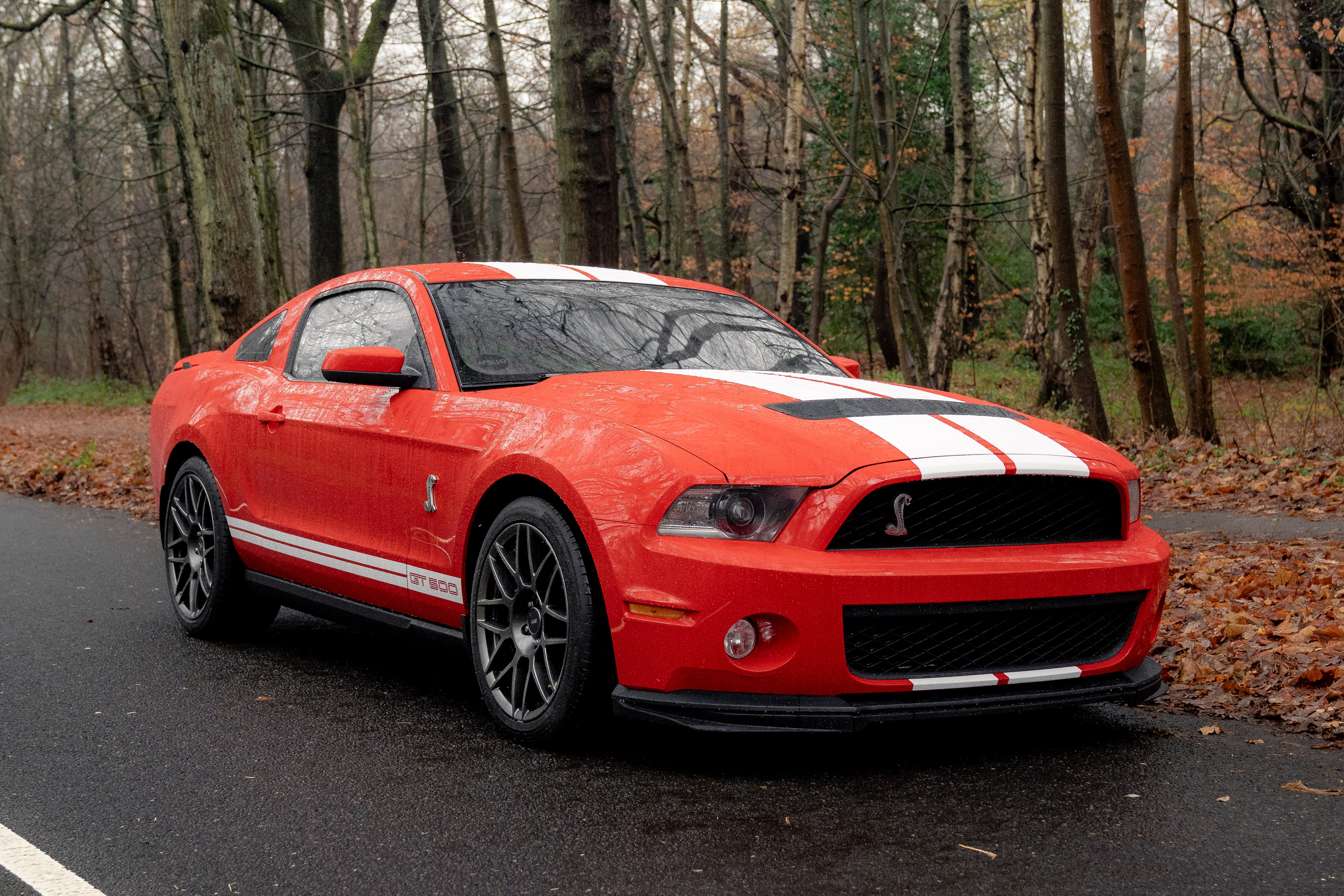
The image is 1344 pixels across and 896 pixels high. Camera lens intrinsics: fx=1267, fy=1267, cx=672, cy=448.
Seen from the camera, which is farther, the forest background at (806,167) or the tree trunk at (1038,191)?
the tree trunk at (1038,191)

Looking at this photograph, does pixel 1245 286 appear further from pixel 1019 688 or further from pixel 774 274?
pixel 1019 688

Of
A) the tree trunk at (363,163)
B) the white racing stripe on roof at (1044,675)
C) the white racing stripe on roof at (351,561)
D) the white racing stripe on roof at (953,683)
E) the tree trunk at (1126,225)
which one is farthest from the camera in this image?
the tree trunk at (363,163)

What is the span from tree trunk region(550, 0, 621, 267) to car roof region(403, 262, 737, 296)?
5143mm

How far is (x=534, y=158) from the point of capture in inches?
1428

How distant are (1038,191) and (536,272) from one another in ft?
46.7

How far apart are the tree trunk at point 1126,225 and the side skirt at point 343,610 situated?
8.50 meters

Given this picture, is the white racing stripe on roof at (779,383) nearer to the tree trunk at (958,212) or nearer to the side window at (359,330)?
the side window at (359,330)

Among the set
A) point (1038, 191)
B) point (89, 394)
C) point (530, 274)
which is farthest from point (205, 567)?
point (89, 394)

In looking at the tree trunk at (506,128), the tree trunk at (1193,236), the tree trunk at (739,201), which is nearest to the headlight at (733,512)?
the tree trunk at (1193,236)

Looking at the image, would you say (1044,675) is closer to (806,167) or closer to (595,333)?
(595,333)

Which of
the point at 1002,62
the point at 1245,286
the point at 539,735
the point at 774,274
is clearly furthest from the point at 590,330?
the point at 774,274

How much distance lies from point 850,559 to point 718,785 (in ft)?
2.50

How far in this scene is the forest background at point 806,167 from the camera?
12.2m

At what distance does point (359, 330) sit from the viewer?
17.4ft
